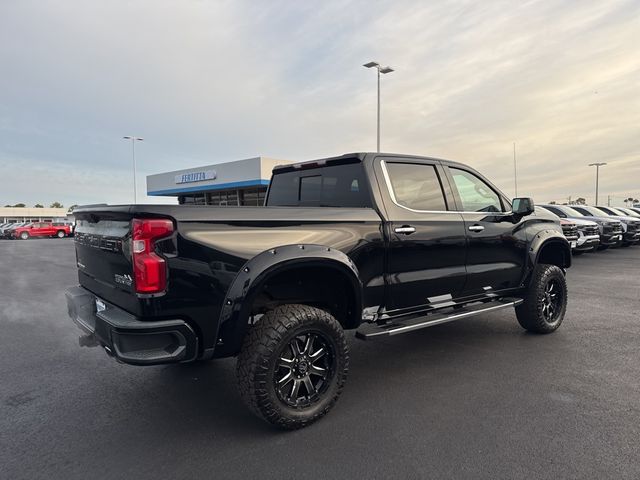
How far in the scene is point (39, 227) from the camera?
118 ft

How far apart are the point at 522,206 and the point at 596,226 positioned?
11.5 m

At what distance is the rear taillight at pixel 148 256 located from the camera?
8.16 feet

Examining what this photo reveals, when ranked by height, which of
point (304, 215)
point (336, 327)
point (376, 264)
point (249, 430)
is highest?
point (304, 215)

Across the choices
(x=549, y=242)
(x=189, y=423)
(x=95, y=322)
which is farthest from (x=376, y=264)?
(x=549, y=242)

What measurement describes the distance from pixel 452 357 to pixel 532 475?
6.41ft

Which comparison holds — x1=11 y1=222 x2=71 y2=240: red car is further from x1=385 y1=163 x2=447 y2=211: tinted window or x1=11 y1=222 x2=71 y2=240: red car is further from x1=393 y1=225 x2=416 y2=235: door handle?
x1=393 y1=225 x2=416 y2=235: door handle

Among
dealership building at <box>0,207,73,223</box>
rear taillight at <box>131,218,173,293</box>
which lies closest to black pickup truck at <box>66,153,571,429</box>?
rear taillight at <box>131,218,173,293</box>

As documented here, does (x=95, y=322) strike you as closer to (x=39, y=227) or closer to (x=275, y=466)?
(x=275, y=466)

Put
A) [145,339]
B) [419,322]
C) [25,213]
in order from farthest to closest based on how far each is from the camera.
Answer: [25,213], [419,322], [145,339]

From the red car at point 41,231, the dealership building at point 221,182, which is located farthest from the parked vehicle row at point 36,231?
the dealership building at point 221,182

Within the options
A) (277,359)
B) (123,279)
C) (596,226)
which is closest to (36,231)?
(596,226)

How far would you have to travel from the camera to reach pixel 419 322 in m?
3.58

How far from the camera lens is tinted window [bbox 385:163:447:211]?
380cm

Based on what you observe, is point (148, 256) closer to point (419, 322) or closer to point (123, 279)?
point (123, 279)
